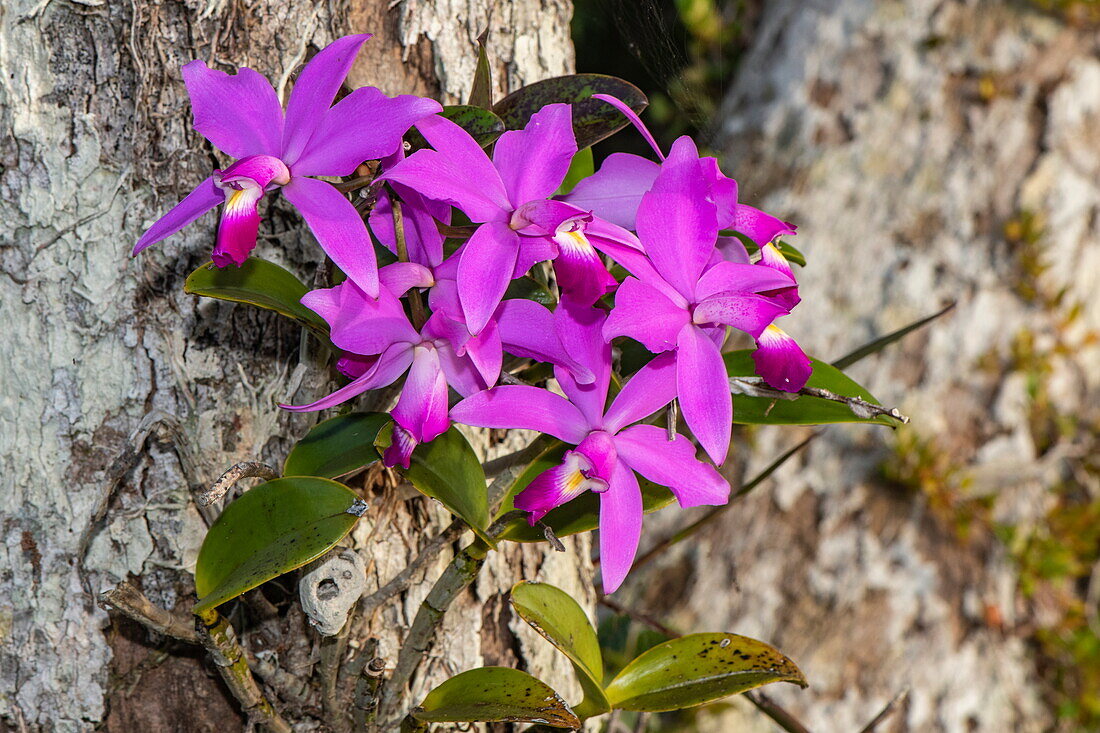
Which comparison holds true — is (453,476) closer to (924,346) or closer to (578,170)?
(578,170)

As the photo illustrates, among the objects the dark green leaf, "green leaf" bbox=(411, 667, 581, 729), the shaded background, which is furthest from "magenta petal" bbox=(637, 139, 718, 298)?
the shaded background

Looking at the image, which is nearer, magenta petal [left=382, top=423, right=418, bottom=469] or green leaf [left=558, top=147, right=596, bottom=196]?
magenta petal [left=382, top=423, right=418, bottom=469]

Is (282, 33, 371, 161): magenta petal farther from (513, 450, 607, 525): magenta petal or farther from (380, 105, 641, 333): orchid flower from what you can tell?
(513, 450, 607, 525): magenta petal

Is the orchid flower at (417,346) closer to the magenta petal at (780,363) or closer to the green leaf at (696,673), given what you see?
the magenta petal at (780,363)

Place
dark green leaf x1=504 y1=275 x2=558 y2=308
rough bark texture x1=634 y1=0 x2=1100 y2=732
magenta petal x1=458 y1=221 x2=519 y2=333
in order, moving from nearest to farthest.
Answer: magenta petal x1=458 y1=221 x2=519 y2=333, dark green leaf x1=504 y1=275 x2=558 y2=308, rough bark texture x1=634 y1=0 x2=1100 y2=732

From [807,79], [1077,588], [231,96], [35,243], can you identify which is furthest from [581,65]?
[1077,588]
